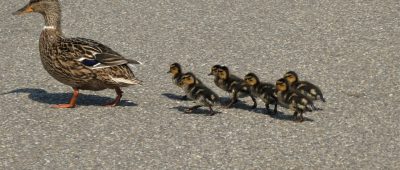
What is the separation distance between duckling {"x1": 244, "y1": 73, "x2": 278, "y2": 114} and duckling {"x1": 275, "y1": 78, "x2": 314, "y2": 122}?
0.10 m

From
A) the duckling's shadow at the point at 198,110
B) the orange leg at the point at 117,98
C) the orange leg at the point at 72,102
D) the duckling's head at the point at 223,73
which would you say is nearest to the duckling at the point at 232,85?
the duckling's head at the point at 223,73

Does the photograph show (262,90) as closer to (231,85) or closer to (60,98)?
(231,85)

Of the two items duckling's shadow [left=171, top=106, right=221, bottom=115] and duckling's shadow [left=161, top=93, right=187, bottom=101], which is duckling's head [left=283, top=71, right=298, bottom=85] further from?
duckling's shadow [left=161, top=93, right=187, bottom=101]

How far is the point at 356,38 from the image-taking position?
12047 mm

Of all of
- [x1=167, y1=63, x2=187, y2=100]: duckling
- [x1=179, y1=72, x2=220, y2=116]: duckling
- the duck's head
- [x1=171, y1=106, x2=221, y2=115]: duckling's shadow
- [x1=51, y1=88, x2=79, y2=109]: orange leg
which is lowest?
[x1=51, y1=88, x2=79, y2=109]: orange leg

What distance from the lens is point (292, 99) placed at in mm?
9086

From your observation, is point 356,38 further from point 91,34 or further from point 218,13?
point 91,34

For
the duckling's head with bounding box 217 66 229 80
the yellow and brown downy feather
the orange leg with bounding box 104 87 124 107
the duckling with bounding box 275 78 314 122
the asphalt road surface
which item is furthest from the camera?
the duckling's head with bounding box 217 66 229 80

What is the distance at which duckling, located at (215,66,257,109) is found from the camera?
9.62 meters

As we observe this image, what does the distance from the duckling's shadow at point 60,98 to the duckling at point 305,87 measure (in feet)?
5.35

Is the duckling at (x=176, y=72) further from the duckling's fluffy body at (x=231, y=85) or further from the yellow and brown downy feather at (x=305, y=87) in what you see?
the yellow and brown downy feather at (x=305, y=87)

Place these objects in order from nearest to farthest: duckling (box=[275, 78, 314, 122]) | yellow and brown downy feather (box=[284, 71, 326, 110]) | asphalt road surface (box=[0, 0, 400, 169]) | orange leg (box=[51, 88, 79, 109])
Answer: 1. asphalt road surface (box=[0, 0, 400, 169])
2. duckling (box=[275, 78, 314, 122])
3. yellow and brown downy feather (box=[284, 71, 326, 110])
4. orange leg (box=[51, 88, 79, 109])

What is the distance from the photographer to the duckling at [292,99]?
9.05 m

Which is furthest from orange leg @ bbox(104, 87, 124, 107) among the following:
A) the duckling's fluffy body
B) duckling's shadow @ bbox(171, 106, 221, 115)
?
the duckling's fluffy body
